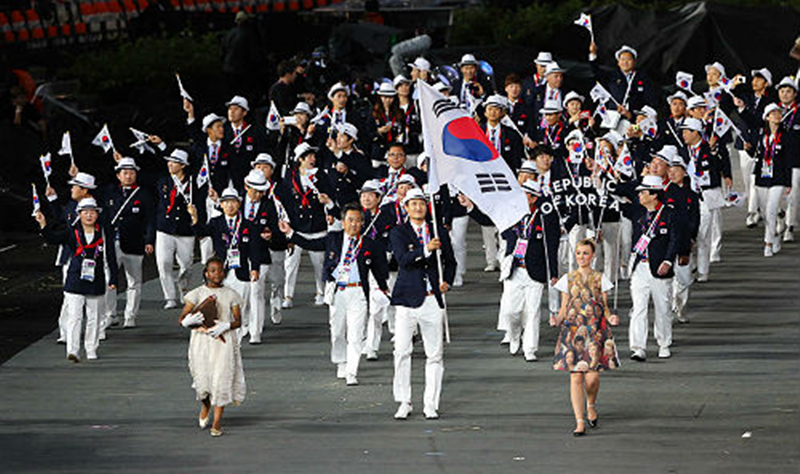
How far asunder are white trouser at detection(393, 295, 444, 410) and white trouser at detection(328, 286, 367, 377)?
1.23 meters

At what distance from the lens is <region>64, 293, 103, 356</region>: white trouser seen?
19.5 meters

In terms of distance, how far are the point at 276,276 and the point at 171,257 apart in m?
1.52

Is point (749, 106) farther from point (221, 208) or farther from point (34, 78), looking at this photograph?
point (34, 78)

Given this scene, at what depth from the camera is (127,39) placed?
124 ft

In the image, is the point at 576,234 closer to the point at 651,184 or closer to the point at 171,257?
the point at 651,184

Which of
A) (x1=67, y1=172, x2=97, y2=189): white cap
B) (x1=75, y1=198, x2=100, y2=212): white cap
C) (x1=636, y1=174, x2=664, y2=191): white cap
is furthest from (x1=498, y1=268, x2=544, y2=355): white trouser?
(x1=67, y1=172, x2=97, y2=189): white cap

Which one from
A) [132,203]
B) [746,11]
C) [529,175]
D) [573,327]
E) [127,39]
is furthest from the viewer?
[127,39]

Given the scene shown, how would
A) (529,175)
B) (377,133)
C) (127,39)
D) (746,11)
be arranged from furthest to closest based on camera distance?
(127,39), (746,11), (377,133), (529,175)

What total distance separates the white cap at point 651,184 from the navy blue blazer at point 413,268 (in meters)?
2.98

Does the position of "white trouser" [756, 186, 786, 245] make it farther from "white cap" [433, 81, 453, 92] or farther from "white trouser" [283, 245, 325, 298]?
"white trouser" [283, 245, 325, 298]

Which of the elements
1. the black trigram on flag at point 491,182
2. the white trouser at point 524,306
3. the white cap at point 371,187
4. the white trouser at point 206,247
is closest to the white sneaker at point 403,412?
the black trigram on flag at point 491,182

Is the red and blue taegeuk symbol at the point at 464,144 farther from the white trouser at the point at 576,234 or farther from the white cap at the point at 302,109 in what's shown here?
the white cap at the point at 302,109

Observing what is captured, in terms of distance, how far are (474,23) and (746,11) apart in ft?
17.4

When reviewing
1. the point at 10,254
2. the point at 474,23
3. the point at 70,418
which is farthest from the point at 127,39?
the point at 70,418
